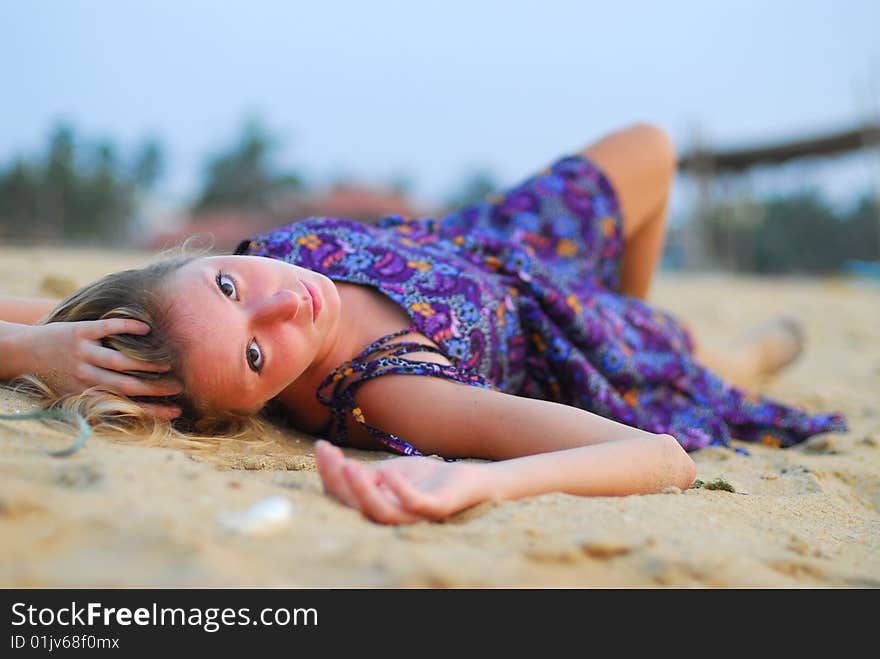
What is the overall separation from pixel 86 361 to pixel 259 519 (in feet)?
2.97

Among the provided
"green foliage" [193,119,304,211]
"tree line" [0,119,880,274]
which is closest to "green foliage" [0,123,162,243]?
"tree line" [0,119,880,274]

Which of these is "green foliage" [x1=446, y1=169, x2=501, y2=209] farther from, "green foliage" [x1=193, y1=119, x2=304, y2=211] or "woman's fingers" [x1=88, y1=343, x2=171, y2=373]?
"woman's fingers" [x1=88, y1=343, x2=171, y2=373]

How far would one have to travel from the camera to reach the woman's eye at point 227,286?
1.75 m

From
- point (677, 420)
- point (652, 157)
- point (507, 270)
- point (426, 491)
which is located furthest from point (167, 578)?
point (652, 157)

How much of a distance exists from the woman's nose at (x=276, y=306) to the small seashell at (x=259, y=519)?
2.20ft

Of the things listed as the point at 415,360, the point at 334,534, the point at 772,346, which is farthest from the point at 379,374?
the point at 772,346

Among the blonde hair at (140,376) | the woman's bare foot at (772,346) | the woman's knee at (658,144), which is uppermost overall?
the woman's knee at (658,144)

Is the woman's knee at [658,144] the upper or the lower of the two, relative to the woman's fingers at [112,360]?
upper

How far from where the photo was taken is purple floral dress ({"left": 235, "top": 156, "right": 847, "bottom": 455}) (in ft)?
6.81

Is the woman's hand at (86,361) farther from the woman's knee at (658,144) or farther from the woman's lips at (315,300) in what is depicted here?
the woman's knee at (658,144)

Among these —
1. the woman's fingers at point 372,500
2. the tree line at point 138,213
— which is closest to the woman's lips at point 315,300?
the woman's fingers at point 372,500

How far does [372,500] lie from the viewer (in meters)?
1.22
